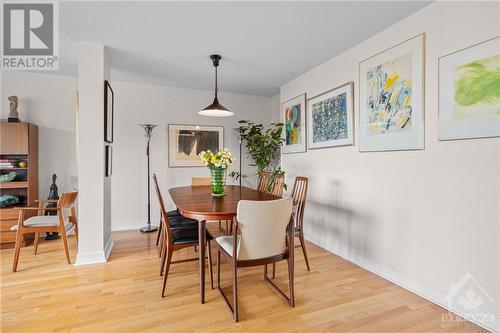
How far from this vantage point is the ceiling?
2113mm

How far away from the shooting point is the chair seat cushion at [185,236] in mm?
2164

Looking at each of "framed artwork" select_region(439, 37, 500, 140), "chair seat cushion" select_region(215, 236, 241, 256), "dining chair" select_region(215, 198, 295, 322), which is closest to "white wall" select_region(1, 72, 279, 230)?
"chair seat cushion" select_region(215, 236, 241, 256)

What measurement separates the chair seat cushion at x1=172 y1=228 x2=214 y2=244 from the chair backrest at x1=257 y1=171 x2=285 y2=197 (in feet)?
3.43

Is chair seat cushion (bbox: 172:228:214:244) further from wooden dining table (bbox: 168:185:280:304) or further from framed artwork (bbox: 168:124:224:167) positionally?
framed artwork (bbox: 168:124:224:167)

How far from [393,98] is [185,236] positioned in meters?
2.28

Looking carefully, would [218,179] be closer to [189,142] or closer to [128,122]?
[189,142]

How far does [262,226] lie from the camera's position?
1771 millimetres

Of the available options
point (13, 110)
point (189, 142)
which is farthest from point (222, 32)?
point (13, 110)

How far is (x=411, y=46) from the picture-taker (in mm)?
2203

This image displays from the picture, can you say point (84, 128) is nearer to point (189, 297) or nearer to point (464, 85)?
point (189, 297)

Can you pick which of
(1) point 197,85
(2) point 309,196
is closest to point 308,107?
(2) point 309,196

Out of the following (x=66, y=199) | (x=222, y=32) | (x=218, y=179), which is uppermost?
(x=222, y=32)

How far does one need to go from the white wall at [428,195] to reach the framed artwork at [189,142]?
2.34 meters

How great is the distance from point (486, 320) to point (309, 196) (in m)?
2.16
